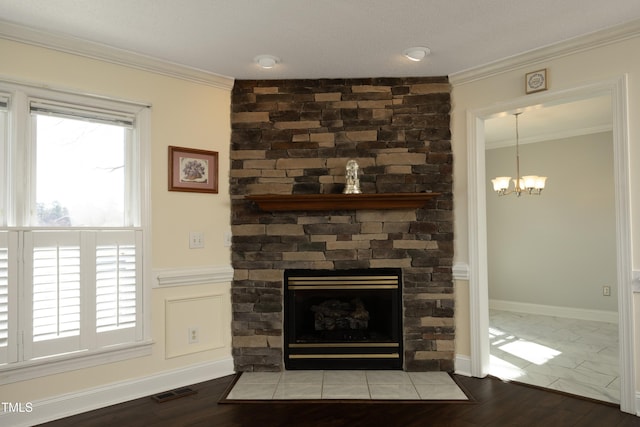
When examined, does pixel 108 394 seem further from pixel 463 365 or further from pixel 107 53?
pixel 463 365

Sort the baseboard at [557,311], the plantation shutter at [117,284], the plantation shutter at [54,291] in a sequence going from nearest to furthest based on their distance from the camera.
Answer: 1. the plantation shutter at [54,291]
2. the plantation shutter at [117,284]
3. the baseboard at [557,311]

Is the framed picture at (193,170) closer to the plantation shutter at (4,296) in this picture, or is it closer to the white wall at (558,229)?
the plantation shutter at (4,296)

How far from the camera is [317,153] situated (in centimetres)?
357

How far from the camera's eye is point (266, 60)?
312cm

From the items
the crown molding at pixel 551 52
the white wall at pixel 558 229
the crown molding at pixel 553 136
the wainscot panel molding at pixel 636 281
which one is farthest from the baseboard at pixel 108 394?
the crown molding at pixel 553 136

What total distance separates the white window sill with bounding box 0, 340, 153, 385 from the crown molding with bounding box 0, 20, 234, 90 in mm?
1950

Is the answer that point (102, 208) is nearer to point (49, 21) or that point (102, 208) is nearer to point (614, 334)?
point (49, 21)

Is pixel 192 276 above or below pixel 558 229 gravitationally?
below

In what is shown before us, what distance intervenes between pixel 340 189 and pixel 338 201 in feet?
0.68

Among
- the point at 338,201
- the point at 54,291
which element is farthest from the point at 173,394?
the point at 338,201

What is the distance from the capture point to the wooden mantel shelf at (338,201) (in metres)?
3.29

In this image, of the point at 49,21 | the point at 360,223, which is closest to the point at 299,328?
the point at 360,223

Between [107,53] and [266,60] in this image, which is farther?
[266,60]

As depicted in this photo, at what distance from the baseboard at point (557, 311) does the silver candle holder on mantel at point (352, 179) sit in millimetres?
3972
